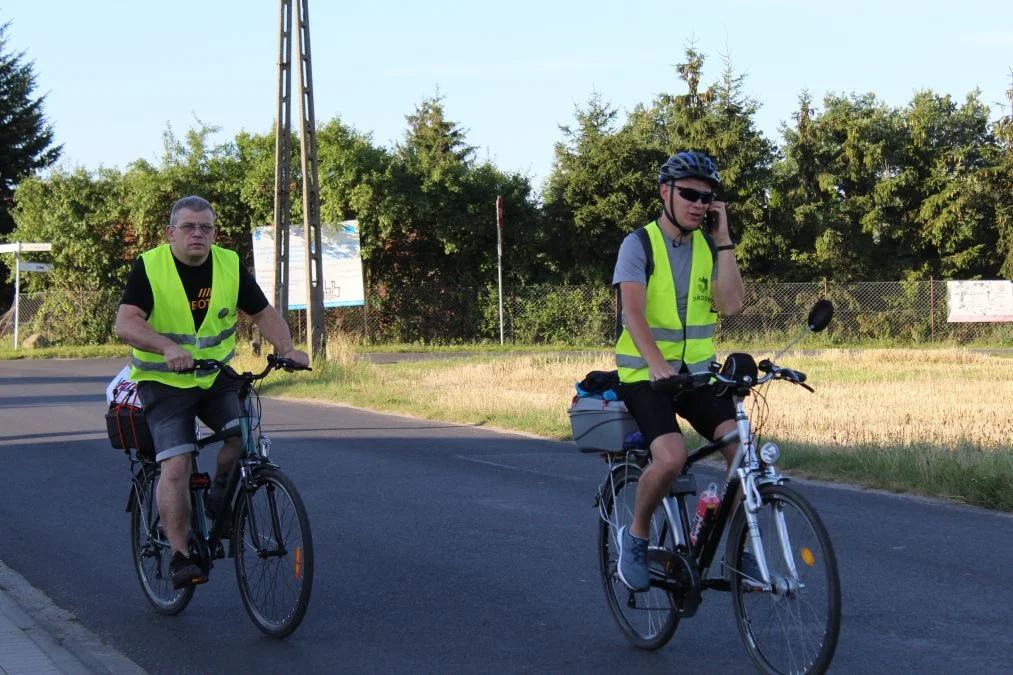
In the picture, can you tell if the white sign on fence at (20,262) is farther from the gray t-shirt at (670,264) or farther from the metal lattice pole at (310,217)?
the gray t-shirt at (670,264)

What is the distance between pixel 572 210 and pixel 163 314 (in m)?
33.5

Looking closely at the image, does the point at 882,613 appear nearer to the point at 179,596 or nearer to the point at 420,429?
the point at 179,596

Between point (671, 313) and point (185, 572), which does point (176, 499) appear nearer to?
point (185, 572)

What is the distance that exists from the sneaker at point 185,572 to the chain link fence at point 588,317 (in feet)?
101

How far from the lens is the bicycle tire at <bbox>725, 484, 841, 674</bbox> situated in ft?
14.2

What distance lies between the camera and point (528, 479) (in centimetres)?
1077

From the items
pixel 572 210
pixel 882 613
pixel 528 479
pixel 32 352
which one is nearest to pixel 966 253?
pixel 572 210

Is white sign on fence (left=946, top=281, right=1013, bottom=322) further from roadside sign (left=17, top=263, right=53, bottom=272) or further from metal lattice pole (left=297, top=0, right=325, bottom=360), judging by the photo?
roadside sign (left=17, top=263, right=53, bottom=272)

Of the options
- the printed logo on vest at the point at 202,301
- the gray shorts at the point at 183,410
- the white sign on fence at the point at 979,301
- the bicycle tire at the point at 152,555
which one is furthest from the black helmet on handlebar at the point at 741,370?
the white sign on fence at the point at 979,301

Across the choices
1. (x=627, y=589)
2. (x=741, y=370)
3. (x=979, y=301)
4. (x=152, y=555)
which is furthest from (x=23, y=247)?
(x=741, y=370)

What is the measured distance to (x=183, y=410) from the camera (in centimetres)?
579

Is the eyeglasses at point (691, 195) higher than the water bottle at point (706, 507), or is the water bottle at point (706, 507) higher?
the eyeglasses at point (691, 195)

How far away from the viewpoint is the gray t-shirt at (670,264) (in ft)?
16.6

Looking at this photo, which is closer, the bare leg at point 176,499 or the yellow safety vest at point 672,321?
the yellow safety vest at point 672,321
